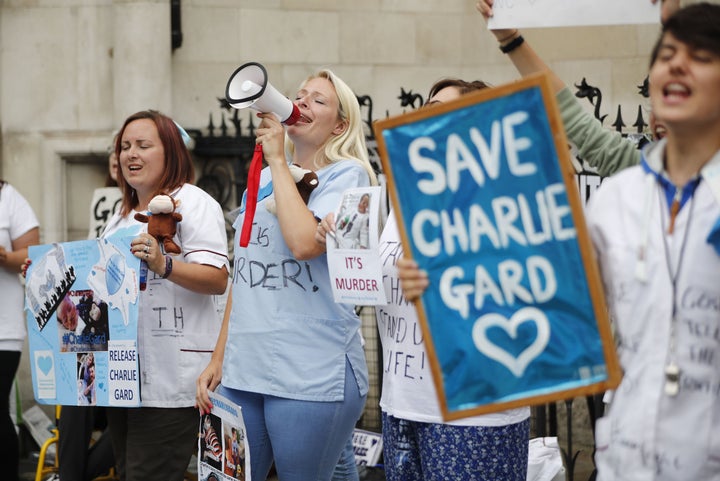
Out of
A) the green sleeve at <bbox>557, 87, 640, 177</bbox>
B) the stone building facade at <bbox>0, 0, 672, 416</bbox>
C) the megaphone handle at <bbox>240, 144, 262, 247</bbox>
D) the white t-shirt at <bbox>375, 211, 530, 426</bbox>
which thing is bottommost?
the white t-shirt at <bbox>375, 211, 530, 426</bbox>

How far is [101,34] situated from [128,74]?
1.61 feet

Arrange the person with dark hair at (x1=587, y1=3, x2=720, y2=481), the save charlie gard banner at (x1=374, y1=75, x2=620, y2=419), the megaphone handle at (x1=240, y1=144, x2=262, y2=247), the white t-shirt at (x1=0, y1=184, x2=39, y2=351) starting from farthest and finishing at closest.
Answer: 1. the white t-shirt at (x1=0, y1=184, x2=39, y2=351)
2. the megaphone handle at (x1=240, y1=144, x2=262, y2=247)
3. the save charlie gard banner at (x1=374, y1=75, x2=620, y2=419)
4. the person with dark hair at (x1=587, y1=3, x2=720, y2=481)

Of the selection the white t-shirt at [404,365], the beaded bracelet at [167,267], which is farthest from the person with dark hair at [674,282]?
the beaded bracelet at [167,267]

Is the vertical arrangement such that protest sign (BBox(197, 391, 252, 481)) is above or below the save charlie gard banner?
below

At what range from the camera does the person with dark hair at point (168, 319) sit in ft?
14.5

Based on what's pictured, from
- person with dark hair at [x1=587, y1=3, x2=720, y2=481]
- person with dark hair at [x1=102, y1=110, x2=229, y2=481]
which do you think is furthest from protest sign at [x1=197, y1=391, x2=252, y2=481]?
person with dark hair at [x1=587, y1=3, x2=720, y2=481]

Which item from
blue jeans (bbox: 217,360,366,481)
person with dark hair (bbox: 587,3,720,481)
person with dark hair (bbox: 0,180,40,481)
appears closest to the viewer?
person with dark hair (bbox: 587,3,720,481)

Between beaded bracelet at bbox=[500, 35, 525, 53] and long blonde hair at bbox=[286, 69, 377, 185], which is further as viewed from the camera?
long blonde hair at bbox=[286, 69, 377, 185]

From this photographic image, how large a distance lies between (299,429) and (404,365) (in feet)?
1.51

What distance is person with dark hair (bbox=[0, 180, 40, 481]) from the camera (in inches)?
230

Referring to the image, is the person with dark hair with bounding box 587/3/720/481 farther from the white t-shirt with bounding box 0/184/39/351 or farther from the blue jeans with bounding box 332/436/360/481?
the white t-shirt with bounding box 0/184/39/351

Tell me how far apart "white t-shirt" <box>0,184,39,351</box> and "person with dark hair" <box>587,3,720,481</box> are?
4.14 meters

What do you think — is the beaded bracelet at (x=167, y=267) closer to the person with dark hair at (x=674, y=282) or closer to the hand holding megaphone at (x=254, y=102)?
the hand holding megaphone at (x=254, y=102)

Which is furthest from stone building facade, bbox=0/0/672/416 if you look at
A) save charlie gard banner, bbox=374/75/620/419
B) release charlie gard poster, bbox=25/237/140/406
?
save charlie gard banner, bbox=374/75/620/419
